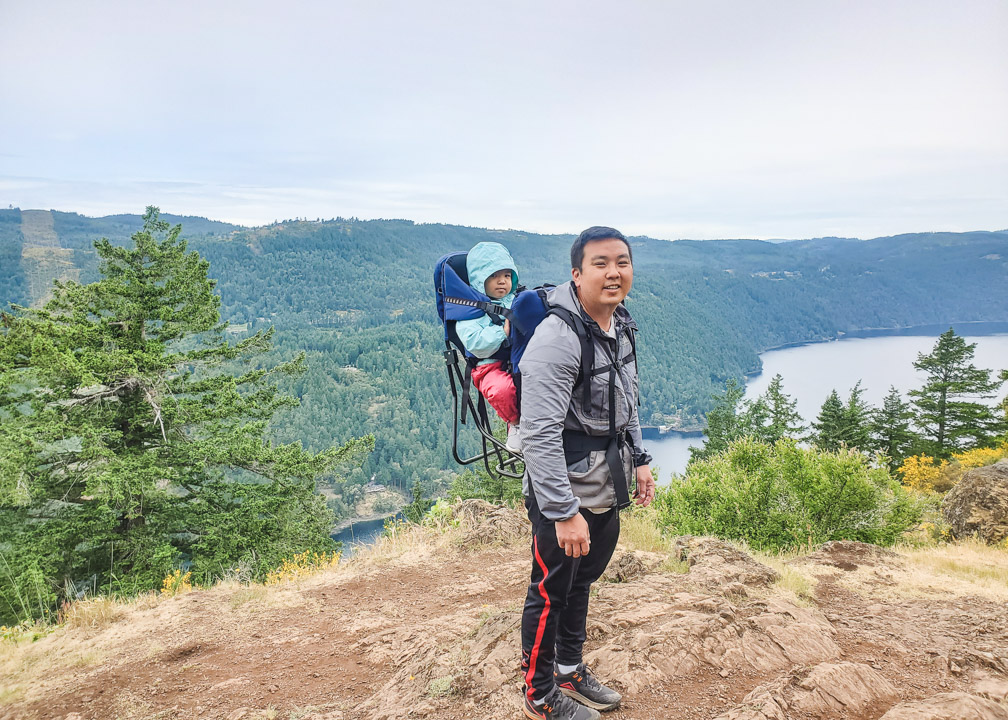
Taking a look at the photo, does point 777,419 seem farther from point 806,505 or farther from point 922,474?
point 806,505

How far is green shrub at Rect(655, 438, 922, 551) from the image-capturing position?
7.73m

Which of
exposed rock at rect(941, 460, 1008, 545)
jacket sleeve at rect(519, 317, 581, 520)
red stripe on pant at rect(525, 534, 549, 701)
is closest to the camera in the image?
jacket sleeve at rect(519, 317, 581, 520)

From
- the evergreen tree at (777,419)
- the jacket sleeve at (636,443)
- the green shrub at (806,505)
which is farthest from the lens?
the evergreen tree at (777,419)

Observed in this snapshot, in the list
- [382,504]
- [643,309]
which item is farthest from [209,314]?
[643,309]

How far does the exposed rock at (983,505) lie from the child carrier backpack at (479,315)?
357 inches

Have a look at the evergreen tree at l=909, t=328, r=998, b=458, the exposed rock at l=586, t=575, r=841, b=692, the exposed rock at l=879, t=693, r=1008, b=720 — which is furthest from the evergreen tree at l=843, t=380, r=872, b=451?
the exposed rock at l=879, t=693, r=1008, b=720

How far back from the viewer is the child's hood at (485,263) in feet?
8.78

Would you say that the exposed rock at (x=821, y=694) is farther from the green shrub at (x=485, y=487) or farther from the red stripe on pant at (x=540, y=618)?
the green shrub at (x=485, y=487)

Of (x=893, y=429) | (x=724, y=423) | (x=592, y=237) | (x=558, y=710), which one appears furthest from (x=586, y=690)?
(x=724, y=423)

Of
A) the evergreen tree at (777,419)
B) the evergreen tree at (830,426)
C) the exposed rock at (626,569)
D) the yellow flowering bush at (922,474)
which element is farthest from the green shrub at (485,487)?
the evergreen tree at (830,426)

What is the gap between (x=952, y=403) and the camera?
1161 inches

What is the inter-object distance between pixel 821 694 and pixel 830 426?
3330 cm

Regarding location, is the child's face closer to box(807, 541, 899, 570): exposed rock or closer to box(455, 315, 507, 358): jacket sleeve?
box(455, 315, 507, 358): jacket sleeve

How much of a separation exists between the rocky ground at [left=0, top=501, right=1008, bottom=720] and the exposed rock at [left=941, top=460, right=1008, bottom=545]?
135 inches
